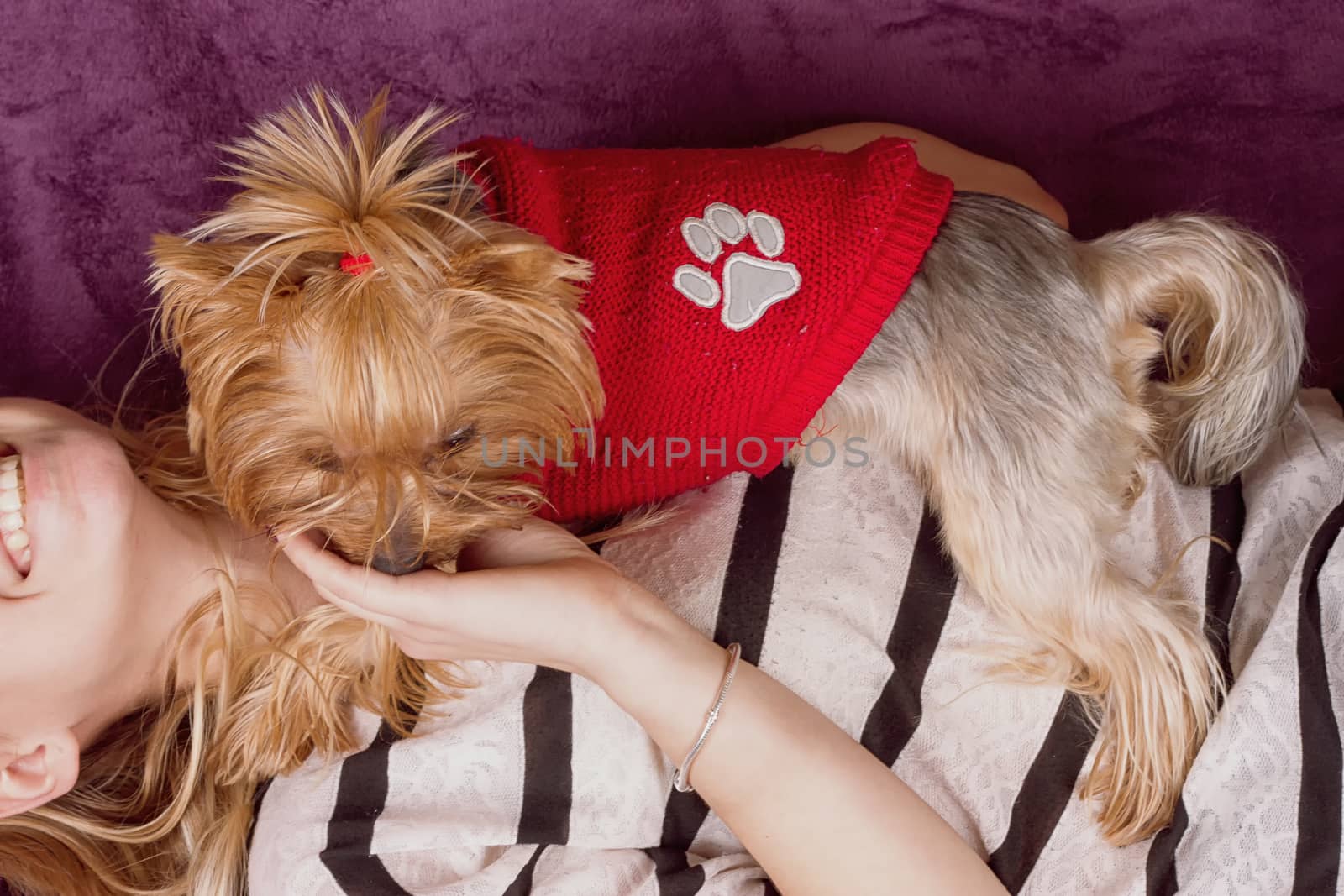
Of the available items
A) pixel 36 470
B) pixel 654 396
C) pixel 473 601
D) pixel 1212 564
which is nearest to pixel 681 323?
pixel 654 396

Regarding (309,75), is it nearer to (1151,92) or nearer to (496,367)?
(496,367)

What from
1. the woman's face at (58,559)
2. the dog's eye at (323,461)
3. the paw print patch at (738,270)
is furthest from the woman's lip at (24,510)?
the paw print patch at (738,270)

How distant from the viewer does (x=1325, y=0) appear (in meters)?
2.00

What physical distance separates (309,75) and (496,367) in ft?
2.96

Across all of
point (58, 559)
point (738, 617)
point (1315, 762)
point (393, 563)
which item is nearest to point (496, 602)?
point (393, 563)

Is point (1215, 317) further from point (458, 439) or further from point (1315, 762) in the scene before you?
point (458, 439)

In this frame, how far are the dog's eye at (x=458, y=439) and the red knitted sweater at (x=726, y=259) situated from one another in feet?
0.42

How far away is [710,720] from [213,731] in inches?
31.4

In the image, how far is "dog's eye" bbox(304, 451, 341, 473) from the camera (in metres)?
1.29

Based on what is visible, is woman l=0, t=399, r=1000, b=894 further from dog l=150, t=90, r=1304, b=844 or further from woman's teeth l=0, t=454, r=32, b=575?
dog l=150, t=90, r=1304, b=844

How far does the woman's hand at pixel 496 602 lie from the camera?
125 cm

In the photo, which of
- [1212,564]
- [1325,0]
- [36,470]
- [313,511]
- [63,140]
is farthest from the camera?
[1325,0]

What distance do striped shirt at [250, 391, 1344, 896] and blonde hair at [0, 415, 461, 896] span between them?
62mm

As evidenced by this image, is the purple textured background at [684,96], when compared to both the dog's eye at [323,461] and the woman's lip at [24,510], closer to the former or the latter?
the woman's lip at [24,510]
